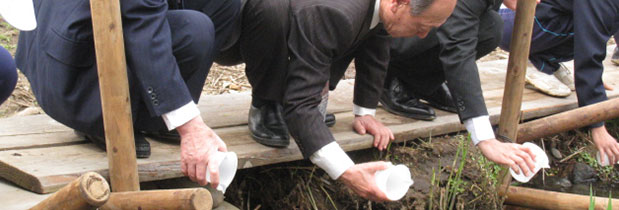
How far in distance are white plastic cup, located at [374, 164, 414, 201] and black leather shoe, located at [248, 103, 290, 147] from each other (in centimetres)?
59

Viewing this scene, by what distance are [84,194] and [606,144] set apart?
2959mm

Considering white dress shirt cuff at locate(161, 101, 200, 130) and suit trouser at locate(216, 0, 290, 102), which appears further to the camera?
suit trouser at locate(216, 0, 290, 102)

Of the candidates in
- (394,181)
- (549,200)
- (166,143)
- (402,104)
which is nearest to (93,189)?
(166,143)

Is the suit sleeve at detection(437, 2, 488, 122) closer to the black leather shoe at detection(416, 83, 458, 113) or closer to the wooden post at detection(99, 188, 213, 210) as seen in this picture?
the black leather shoe at detection(416, 83, 458, 113)

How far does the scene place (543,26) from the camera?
4559mm

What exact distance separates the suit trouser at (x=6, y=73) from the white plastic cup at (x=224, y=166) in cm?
81

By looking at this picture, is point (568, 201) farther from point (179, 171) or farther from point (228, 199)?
point (179, 171)

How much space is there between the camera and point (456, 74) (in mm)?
3236

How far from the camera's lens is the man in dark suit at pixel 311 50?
268cm

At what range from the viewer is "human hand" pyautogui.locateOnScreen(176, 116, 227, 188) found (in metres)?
2.28

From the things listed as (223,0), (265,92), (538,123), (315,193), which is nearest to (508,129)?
(538,123)

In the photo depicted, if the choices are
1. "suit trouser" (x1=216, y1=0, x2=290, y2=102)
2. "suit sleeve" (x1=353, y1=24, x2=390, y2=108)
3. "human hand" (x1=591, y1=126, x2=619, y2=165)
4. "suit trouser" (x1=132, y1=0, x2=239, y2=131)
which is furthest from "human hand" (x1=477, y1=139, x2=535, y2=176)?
"suit trouser" (x1=132, y1=0, x2=239, y2=131)

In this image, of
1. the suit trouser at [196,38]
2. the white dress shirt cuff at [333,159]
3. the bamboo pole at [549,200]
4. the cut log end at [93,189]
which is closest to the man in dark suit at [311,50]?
the white dress shirt cuff at [333,159]

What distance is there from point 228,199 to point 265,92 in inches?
20.3
